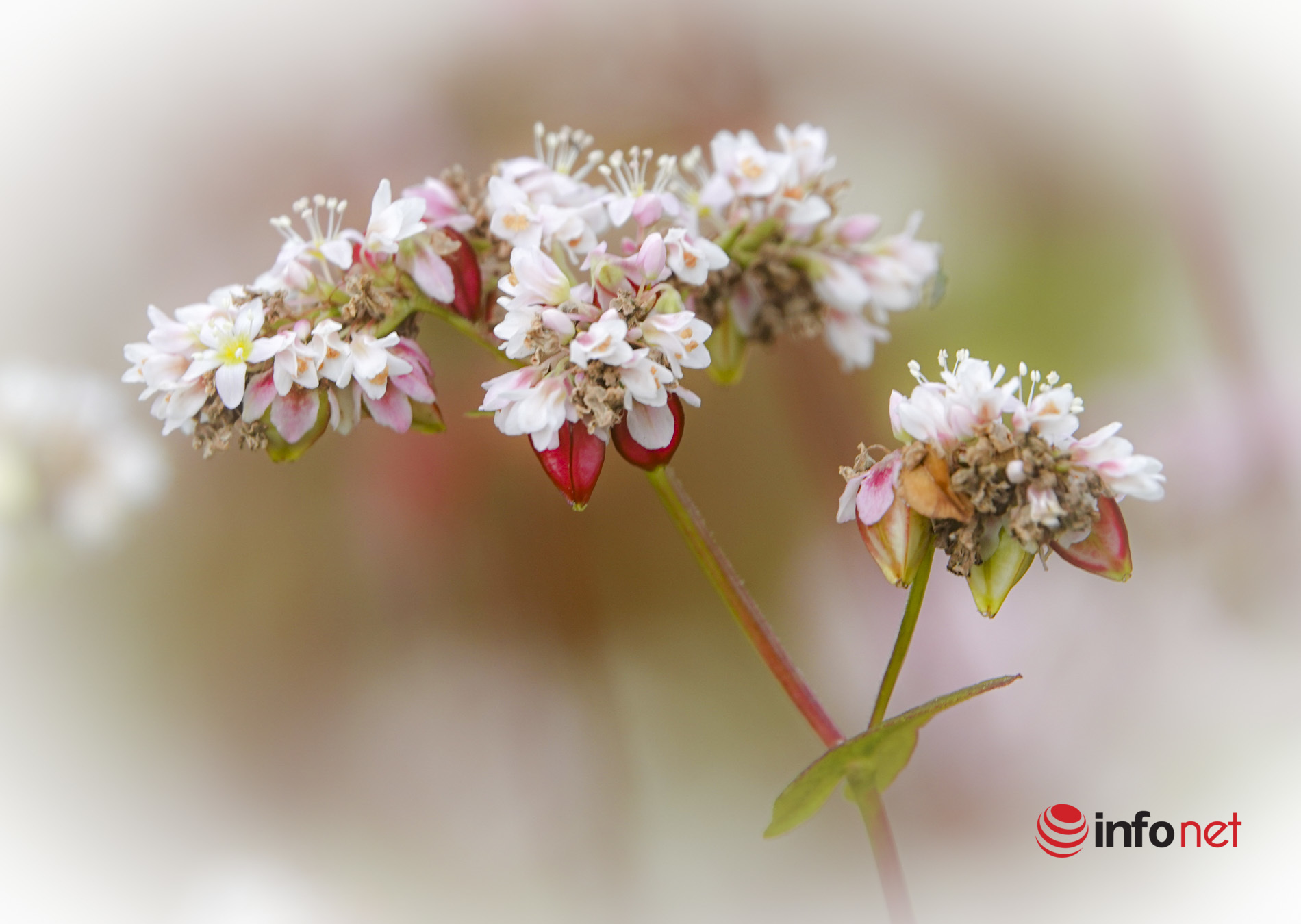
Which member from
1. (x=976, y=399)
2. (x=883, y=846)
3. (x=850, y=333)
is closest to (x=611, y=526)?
(x=850, y=333)

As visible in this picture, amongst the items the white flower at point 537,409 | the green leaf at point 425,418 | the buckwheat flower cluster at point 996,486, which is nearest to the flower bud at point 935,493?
the buckwheat flower cluster at point 996,486

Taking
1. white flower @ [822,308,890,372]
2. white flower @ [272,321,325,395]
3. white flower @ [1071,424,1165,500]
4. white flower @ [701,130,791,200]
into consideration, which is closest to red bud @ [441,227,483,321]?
white flower @ [272,321,325,395]

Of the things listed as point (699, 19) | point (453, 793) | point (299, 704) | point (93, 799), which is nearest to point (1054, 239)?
point (699, 19)

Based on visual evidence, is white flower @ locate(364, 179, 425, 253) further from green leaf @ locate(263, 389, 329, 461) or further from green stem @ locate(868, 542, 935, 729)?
green stem @ locate(868, 542, 935, 729)

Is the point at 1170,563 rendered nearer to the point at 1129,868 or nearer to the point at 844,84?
the point at 1129,868

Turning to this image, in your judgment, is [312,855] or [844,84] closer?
Answer: [312,855]

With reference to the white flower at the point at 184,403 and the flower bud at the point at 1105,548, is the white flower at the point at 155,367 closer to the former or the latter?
the white flower at the point at 184,403
